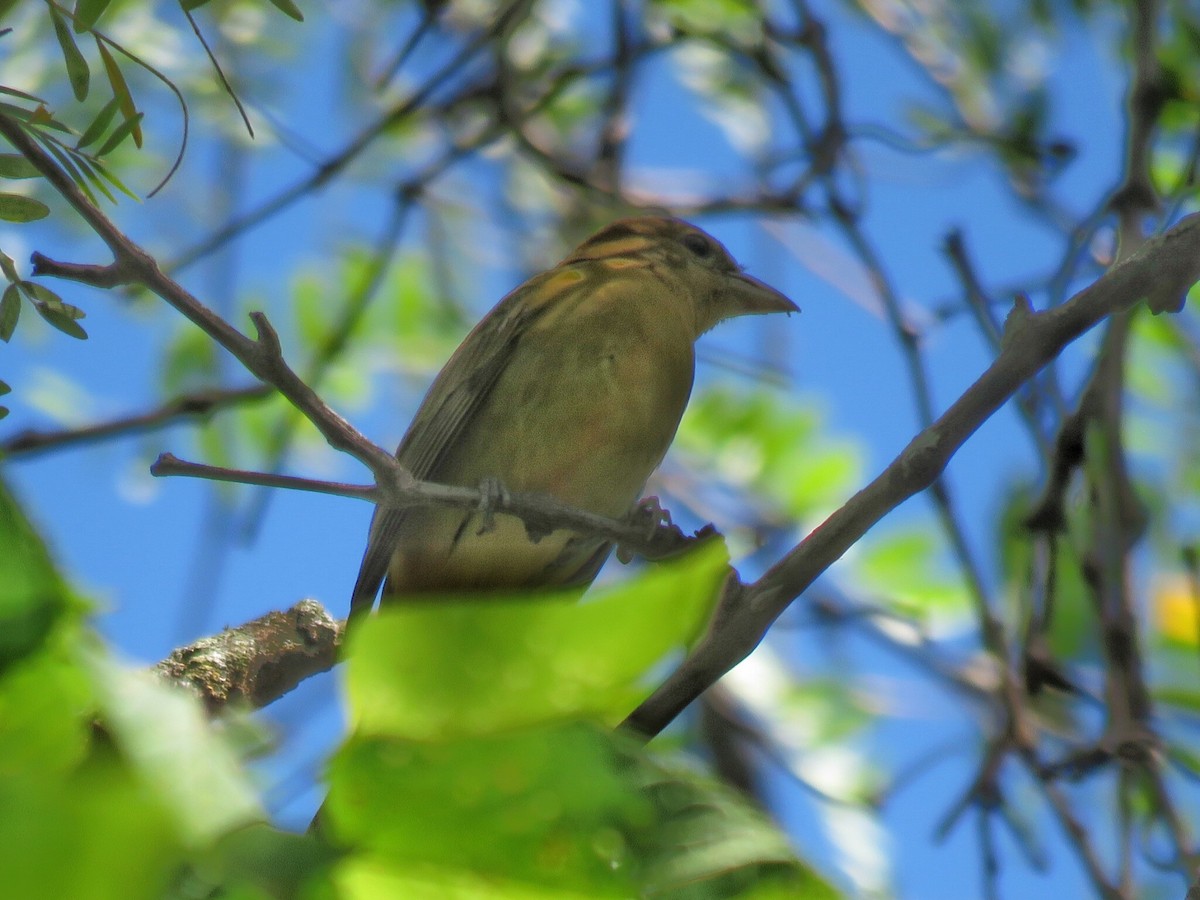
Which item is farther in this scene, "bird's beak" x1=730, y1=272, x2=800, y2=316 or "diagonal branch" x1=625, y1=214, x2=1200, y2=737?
"bird's beak" x1=730, y1=272, x2=800, y2=316

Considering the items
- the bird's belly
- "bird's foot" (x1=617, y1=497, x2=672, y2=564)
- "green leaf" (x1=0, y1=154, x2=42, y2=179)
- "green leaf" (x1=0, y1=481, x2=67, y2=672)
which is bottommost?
"green leaf" (x1=0, y1=481, x2=67, y2=672)

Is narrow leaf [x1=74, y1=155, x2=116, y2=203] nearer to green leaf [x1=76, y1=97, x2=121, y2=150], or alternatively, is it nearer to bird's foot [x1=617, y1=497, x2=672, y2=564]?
green leaf [x1=76, y1=97, x2=121, y2=150]

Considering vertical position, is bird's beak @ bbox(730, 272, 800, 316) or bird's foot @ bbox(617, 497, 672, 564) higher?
bird's beak @ bbox(730, 272, 800, 316)

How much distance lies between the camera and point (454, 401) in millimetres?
4535

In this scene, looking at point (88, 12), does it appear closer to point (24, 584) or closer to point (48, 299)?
point (48, 299)

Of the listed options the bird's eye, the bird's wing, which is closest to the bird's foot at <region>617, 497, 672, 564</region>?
the bird's wing

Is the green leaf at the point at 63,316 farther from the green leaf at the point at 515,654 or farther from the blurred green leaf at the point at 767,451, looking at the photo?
the blurred green leaf at the point at 767,451

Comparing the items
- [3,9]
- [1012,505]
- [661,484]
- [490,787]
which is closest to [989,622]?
[1012,505]

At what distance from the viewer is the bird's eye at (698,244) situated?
5602 millimetres

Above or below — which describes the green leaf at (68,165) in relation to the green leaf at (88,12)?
below

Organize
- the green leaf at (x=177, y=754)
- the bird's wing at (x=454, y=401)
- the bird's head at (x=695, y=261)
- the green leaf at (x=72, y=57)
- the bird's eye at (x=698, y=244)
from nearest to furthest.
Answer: the green leaf at (x=177, y=754)
the green leaf at (x=72, y=57)
the bird's wing at (x=454, y=401)
the bird's head at (x=695, y=261)
the bird's eye at (x=698, y=244)

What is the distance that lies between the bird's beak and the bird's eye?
0.53 feet

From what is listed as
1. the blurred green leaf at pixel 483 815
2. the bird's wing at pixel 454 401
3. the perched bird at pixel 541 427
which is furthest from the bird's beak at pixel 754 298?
the blurred green leaf at pixel 483 815

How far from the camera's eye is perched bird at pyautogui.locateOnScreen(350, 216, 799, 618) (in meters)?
4.39
